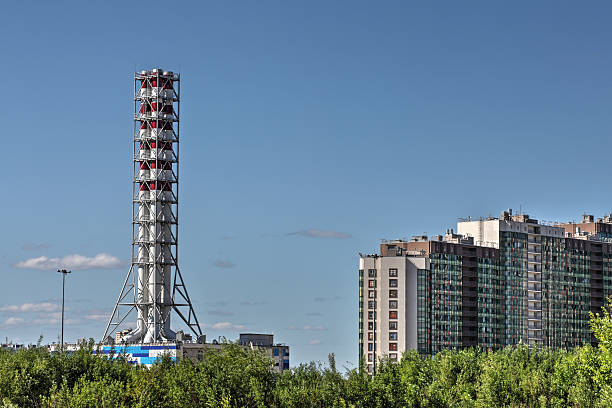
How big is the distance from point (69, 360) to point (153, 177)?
92.2 metres

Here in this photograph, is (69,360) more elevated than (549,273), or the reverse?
(549,273)

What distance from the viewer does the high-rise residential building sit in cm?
16775

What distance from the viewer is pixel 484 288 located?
580ft

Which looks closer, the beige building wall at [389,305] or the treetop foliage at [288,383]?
the treetop foliage at [288,383]

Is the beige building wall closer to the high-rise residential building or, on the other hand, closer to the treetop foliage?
the high-rise residential building

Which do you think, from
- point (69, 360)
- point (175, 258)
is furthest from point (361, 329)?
point (69, 360)

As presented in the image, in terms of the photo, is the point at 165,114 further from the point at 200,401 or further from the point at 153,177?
the point at 200,401

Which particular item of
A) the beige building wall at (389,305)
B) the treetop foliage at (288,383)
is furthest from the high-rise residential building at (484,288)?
the treetop foliage at (288,383)

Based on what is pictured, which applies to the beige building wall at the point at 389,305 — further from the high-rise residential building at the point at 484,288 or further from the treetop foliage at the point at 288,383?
the treetop foliage at the point at 288,383

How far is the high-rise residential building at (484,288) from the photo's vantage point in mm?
167750

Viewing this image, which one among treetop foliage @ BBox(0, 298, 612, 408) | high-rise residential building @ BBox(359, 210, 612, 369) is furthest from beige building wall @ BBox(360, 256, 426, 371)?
treetop foliage @ BBox(0, 298, 612, 408)

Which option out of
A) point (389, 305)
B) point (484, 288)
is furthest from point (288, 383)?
point (484, 288)

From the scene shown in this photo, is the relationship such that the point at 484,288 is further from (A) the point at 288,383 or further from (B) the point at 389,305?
(A) the point at 288,383

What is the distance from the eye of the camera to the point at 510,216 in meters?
183
